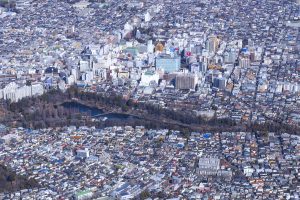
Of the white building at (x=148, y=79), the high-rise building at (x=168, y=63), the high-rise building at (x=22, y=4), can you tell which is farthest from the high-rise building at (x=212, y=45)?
the high-rise building at (x=22, y=4)

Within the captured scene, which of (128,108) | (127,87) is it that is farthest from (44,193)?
(127,87)

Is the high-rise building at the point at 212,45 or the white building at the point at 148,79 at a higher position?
the high-rise building at the point at 212,45

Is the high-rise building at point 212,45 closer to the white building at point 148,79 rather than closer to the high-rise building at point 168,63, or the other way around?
the high-rise building at point 168,63

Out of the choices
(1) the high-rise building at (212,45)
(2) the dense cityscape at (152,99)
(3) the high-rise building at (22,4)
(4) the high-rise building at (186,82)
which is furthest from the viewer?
(3) the high-rise building at (22,4)

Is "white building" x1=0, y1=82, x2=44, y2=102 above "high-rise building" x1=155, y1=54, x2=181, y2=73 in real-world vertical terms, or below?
below

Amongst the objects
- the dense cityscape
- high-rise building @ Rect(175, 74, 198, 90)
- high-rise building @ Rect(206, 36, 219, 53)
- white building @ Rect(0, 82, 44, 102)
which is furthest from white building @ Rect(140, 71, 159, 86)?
high-rise building @ Rect(206, 36, 219, 53)

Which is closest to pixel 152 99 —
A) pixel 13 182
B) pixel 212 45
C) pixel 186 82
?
pixel 186 82

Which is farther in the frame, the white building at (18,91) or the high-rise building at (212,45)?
the high-rise building at (212,45)

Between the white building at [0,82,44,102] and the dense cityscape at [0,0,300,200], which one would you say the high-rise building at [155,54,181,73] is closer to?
the dense cityscape at [0,0,300,200]

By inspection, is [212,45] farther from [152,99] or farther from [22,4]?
[22,4]
